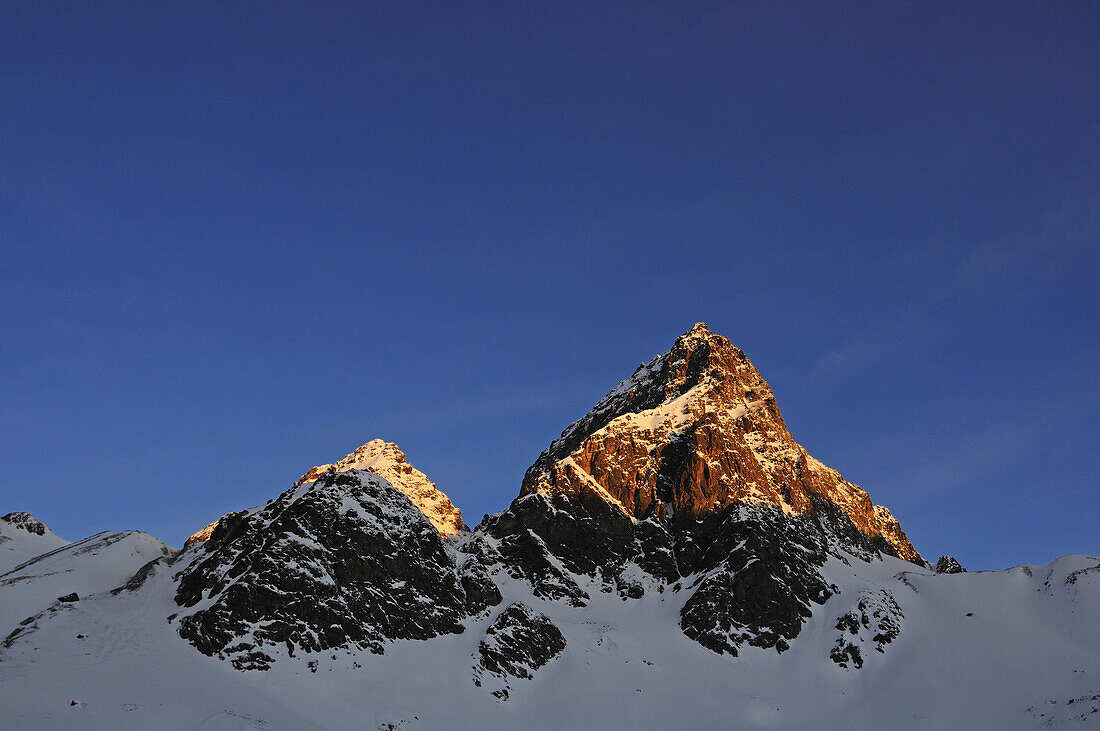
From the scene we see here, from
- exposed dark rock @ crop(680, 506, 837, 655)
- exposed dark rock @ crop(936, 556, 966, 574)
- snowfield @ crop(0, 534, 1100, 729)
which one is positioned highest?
exposed dark rock @ crop(936, 556, 966, 574)

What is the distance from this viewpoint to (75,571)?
122 metres

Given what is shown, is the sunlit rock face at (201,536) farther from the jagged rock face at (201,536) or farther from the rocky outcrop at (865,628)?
the rocky outcrop at (865,628)

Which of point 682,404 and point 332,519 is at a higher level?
point 682,404

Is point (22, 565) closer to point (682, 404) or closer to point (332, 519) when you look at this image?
point (332, 519)

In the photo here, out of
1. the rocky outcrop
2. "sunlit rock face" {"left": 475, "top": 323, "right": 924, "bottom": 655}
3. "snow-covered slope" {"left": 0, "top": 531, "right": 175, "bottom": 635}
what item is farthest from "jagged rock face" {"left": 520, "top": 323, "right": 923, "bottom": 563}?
"snow-covered slope" {"left": 0, "top": 531, "right": 175, "bottom": 635}

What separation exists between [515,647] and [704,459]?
2217 inches

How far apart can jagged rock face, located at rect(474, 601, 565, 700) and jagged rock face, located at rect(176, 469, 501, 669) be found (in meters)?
5.42

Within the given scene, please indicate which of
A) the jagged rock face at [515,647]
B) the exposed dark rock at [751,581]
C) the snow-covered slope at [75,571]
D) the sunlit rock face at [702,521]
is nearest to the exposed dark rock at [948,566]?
the sunlit rock face at [702,521]

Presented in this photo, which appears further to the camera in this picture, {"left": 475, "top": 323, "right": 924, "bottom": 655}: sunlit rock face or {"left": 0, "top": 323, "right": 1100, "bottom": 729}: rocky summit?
Result: {"left": 475, "top": 323, "right": 924, "bottom": 655}: sunlit rock face

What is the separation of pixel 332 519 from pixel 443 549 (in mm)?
17159

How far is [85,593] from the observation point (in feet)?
384

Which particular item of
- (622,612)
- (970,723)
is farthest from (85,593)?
(970,723)

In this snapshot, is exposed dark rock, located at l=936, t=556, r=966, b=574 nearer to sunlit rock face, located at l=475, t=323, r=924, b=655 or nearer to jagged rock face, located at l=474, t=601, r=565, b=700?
sunlit rock face, located at l=475, t=323, r=924, b=655

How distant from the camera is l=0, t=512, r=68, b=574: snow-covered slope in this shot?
14548cm
